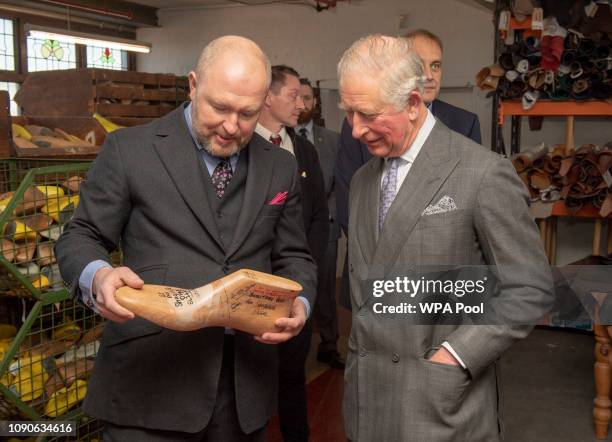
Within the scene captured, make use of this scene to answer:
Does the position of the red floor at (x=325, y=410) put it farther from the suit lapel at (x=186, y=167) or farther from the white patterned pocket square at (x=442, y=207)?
the white patterned pocket square at (x=442, y=207)

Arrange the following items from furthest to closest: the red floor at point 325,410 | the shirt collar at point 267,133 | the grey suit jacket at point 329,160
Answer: the grey suit jacket at point 329,160 < the red floor at point 325,410 < the shirt collar at point 267,133

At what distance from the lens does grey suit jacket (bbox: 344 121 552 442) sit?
1.61 metres

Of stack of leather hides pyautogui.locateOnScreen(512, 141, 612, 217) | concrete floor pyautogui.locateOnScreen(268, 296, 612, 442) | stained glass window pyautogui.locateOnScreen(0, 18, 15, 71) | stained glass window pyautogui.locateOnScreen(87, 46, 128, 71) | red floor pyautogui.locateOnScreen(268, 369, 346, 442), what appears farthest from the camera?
stained glass window pyautogui.locateOnScreen(87, 46, 128, 71)

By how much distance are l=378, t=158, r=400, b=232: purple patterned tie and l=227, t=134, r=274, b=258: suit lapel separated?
0.31 meters

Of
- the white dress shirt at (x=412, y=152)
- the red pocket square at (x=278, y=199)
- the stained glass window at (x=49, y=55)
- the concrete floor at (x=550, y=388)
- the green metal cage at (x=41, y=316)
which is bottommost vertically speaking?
the concrete floor at (x=550, y=388)

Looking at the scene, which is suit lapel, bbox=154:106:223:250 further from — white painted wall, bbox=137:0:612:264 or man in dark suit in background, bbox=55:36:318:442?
white painted wall, bbox=137:0:612:264

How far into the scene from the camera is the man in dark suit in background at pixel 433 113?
2979mm

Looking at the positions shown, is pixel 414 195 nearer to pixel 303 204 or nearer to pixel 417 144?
pixel 417 144

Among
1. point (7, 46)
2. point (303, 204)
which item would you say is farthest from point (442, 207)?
point (7, 46)

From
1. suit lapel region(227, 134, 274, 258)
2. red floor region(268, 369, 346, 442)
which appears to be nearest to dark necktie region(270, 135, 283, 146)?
red floor region(268, 369, 346, 442)

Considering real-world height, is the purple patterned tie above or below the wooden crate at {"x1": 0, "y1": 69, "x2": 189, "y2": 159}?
below

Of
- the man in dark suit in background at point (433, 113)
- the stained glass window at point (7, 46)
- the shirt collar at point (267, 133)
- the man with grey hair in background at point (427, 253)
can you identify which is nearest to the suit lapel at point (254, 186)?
the man with grey hair in background at point (427, 253)

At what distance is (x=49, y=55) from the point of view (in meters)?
10.2

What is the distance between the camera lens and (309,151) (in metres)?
3.84
